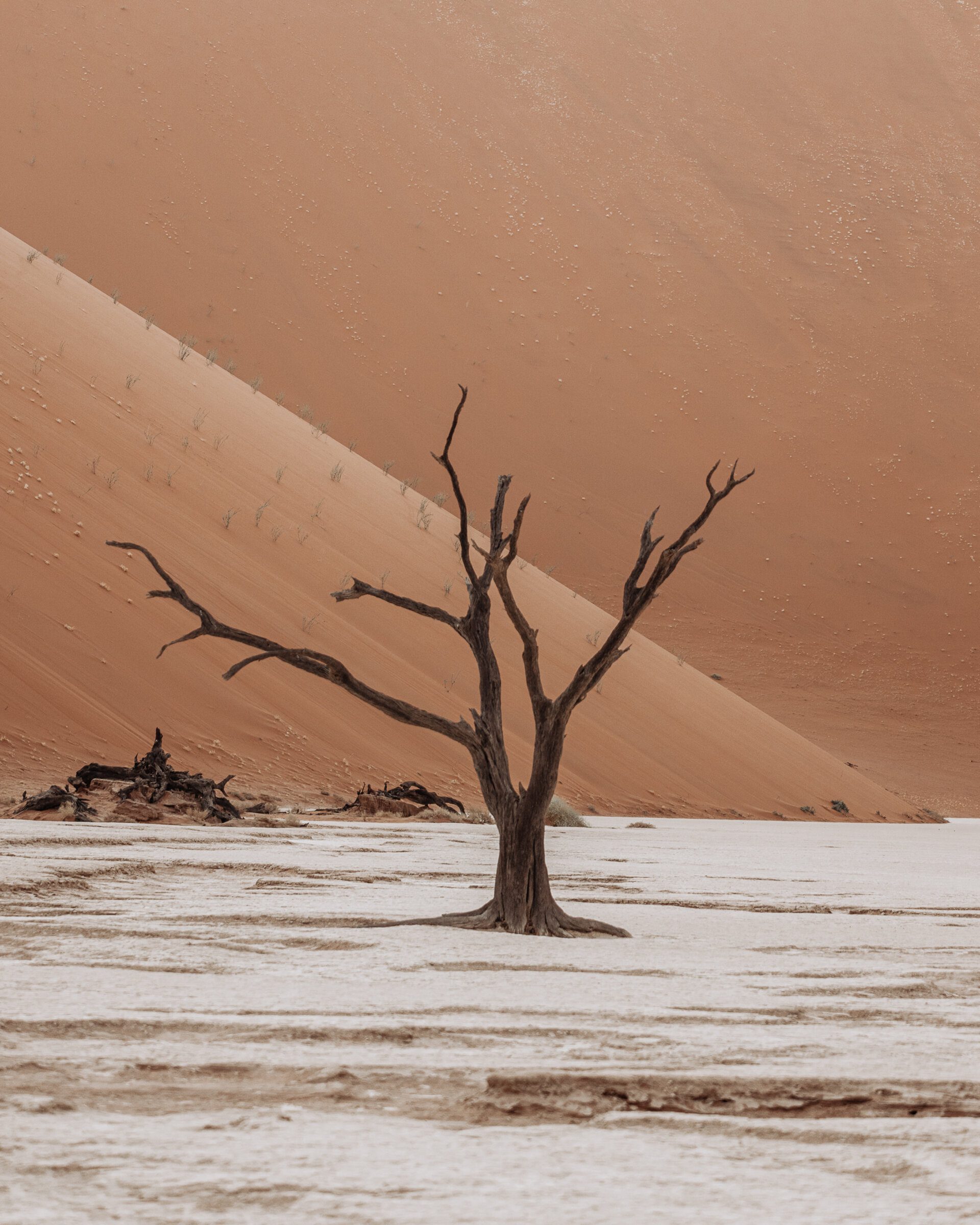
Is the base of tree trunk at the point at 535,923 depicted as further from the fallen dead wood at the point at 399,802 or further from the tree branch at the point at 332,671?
the fallen dead wood at the point at 399,802

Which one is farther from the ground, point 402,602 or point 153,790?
point 402,602

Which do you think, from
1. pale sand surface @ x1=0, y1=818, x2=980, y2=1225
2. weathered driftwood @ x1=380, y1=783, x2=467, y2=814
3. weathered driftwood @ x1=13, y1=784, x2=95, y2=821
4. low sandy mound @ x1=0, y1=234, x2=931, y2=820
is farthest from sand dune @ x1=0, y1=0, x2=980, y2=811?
pale sand surface @ x1=0, y1=818, x2=980, y2=1225

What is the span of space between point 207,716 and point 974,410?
28.0 m

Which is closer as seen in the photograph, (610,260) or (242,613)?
(242,613)

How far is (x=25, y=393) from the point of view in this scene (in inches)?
569

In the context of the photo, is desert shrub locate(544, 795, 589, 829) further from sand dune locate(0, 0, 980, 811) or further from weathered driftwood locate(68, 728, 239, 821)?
sand dune locate(0, 0, 980, 811)

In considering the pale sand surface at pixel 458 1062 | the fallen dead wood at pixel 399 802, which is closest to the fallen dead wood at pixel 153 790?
the fallen dead wood at pixel 399 802

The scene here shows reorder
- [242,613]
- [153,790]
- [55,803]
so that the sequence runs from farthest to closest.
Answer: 1. [242,613]
2. [153,790]
3. [55,803]

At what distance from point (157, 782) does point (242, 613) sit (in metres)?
4.49

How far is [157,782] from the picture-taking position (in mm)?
9141

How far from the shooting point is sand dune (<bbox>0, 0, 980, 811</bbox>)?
104ft

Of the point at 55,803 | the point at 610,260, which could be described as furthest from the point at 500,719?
the point at 610,260

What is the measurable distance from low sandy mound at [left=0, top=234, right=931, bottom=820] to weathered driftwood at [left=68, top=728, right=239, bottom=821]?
2.46 ft

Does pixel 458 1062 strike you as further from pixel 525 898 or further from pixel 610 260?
pixel 610 260
